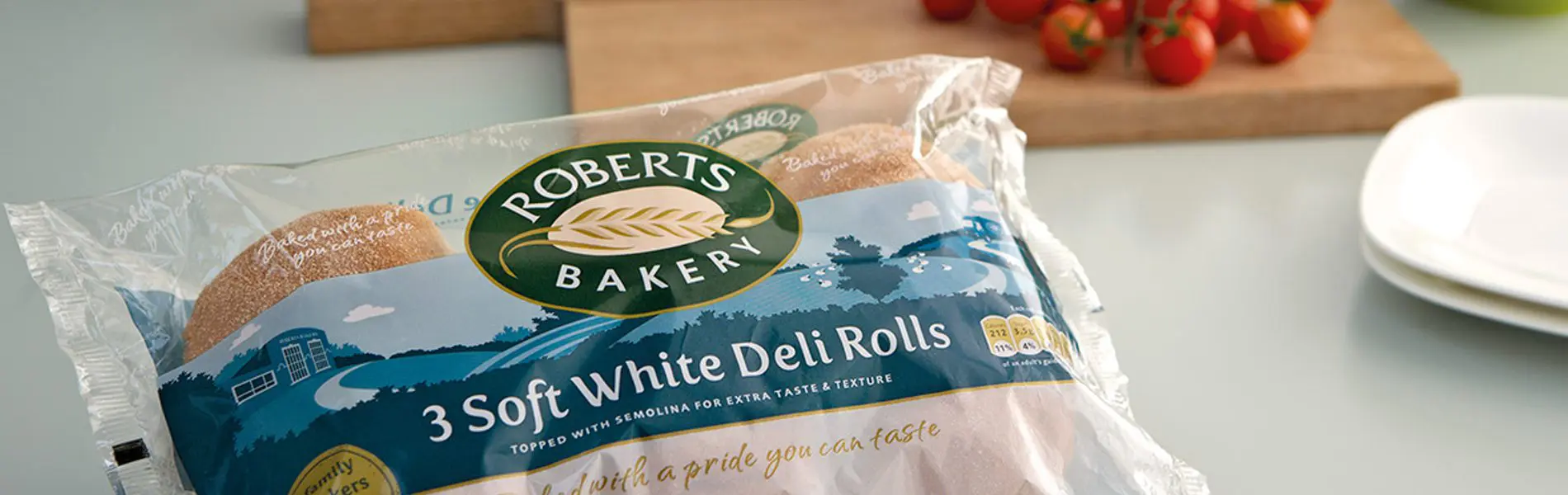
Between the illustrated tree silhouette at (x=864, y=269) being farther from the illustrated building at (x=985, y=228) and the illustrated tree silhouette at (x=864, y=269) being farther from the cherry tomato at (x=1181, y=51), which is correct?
the cherry tomato at (x=1181, y=51)

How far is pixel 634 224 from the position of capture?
69 centimetres

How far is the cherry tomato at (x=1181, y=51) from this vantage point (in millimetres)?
1198

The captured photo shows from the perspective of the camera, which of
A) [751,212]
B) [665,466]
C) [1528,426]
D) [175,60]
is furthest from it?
[175,60]

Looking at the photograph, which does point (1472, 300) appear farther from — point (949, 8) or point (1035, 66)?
point (949, 8)

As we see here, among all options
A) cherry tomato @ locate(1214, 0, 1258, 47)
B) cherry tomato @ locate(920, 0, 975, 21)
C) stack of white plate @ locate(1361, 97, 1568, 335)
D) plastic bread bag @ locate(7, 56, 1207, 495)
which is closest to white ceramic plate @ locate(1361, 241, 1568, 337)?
stack of white plate @ locate(1361, 97, 1568, 335)

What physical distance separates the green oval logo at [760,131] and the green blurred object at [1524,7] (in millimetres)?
1014

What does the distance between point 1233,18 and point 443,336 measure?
935mm

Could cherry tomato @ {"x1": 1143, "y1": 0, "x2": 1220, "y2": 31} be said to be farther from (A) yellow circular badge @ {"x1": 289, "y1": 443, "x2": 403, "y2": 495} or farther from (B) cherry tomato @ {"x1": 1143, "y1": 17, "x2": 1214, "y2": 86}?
(A) yellow circular badge @ {"x1": 289, "y1": 443, "x2": 403, "y2": 495}

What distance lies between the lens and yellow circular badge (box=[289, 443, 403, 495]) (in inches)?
23.3

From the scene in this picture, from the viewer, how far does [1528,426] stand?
87cm

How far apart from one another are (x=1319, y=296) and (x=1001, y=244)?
→ 40 centimetres

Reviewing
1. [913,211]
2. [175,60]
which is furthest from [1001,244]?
[175,60]

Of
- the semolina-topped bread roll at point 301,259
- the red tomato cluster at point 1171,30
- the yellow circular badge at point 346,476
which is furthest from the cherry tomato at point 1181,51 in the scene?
the yellow circular badge at point 346,476

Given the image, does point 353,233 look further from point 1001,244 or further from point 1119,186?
point 1119,186
